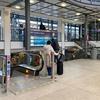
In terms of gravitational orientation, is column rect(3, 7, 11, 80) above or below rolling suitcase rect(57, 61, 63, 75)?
above

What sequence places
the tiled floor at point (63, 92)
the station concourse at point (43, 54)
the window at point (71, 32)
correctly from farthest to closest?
1. the window at point (71, 32)
2. the station concourse at point (43, 54)
3. the tiled floor at point (63, 92)

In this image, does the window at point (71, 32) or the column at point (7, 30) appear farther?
the window at point (71, 32)

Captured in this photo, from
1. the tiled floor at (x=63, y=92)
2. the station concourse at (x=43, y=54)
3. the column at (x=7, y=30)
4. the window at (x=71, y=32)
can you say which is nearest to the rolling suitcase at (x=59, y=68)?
the station concourse at (x=43, y=54)

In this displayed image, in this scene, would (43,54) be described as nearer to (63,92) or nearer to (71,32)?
(63,92)

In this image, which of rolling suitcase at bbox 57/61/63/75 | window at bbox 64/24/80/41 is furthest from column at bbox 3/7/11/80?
window at bbox 64/24/80/41

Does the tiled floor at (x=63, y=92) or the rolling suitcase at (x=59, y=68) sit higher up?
the rolling suitcase at (x=59, y=68)

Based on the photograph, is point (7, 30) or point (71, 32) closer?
point (7, 30)

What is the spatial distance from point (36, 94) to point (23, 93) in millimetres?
364

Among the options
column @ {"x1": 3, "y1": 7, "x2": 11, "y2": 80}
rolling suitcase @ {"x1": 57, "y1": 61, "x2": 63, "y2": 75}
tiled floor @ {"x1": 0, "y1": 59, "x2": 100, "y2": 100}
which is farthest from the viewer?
column @ {"x1": 3, "y1": 7, "x2": 11, "y2": 80}

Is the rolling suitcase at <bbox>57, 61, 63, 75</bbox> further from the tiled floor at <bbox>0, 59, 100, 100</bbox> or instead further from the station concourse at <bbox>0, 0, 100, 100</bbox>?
the tiled floor at <bbox>0, 59, 100, 100</bbox>

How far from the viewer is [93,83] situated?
17.0 ft

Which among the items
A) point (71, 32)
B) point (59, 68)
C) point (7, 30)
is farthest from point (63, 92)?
point (71, 32)

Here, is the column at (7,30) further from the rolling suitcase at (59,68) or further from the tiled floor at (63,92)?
the tiled floor at (63,92)

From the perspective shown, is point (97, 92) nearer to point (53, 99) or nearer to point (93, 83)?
point (93, 83)
